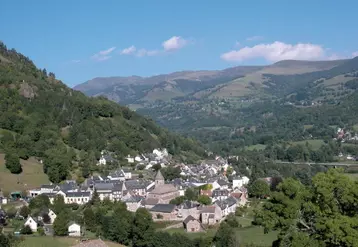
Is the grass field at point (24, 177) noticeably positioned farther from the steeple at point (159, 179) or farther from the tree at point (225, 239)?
the tree at point (225, 239)

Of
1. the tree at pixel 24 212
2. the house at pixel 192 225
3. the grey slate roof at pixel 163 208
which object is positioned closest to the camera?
the house at pixel 192 225

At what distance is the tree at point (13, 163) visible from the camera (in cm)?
6588

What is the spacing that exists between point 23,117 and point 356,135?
97803mm

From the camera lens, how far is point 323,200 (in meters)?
27.3

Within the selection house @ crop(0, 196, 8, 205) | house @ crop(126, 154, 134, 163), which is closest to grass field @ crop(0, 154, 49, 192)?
house @ crop(0, 196, 8, 205)

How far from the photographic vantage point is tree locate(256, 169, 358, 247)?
2522cm

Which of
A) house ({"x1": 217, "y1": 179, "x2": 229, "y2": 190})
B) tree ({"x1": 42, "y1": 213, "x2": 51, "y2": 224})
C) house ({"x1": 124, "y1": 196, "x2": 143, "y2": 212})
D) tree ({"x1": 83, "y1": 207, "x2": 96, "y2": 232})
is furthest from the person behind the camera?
house ({"x1": 217, "y1": 179, "x2": 229, "y2": 190})

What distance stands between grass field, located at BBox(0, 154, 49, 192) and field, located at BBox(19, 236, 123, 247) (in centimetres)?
2141

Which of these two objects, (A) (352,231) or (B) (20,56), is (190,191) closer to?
(A) (352,231)

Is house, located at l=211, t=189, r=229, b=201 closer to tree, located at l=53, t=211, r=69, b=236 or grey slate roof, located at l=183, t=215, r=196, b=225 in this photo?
grey slate roof, located at l=183, t=215, r=196, b=225

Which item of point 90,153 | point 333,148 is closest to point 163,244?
point 90,153

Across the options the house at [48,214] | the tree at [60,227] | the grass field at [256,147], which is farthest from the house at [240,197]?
the grass field at [256,147]

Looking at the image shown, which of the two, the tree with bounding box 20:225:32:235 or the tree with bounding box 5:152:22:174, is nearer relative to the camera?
the tree with bounding box 20:225:32:235

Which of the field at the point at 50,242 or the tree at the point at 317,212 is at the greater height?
the tree at the point at 317,212
